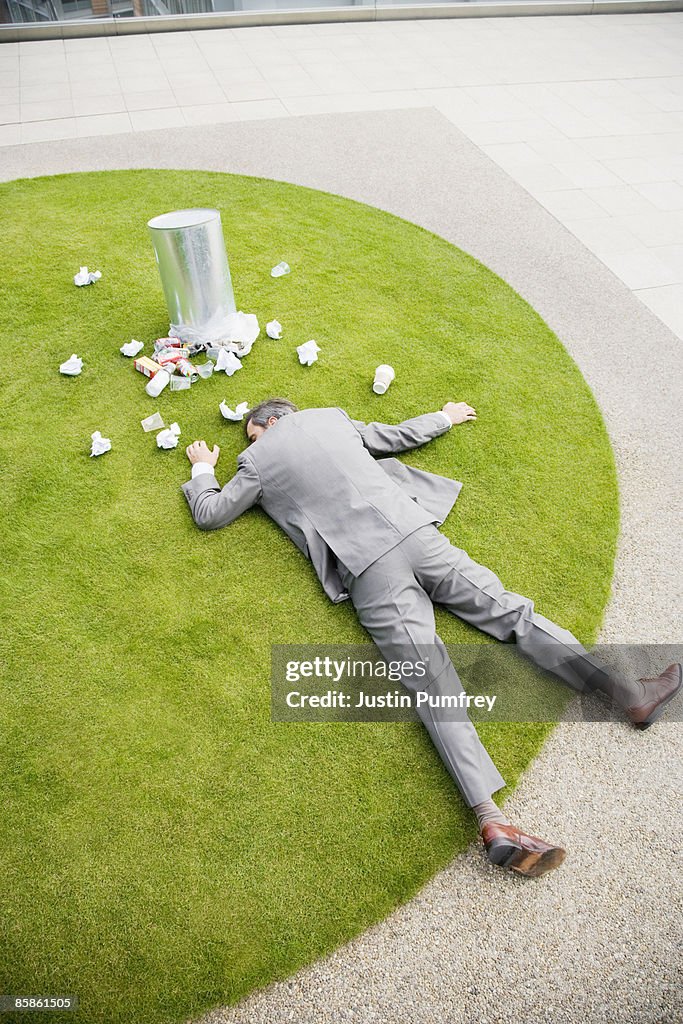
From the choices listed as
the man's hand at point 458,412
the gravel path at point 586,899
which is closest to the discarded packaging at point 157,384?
the man's hand at point 458,412

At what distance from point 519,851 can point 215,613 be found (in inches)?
60.1

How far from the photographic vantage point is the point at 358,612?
9.71ft

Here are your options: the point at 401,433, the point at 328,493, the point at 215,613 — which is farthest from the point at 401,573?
the point at 401,433

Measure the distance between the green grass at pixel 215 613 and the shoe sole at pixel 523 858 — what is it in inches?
6.5

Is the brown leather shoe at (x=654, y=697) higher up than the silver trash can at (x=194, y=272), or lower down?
lower down

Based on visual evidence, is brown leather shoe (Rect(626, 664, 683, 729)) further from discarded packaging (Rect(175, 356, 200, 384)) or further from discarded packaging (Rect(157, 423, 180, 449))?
discarded packaging (Rect(175, 356, 200, 384))

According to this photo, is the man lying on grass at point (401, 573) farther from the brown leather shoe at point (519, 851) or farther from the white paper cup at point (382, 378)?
the white paper cup at point (382, 378)

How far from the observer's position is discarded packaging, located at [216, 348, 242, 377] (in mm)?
4207

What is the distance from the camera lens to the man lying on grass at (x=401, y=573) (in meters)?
2.60

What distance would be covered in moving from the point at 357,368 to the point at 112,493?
1.62 meters

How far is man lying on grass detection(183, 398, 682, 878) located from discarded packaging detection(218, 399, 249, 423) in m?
0.57

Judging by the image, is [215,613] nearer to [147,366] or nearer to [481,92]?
[147,366]

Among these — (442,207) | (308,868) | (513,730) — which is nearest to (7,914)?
A: (308,868)

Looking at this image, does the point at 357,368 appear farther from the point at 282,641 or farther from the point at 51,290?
the point at 51,290
